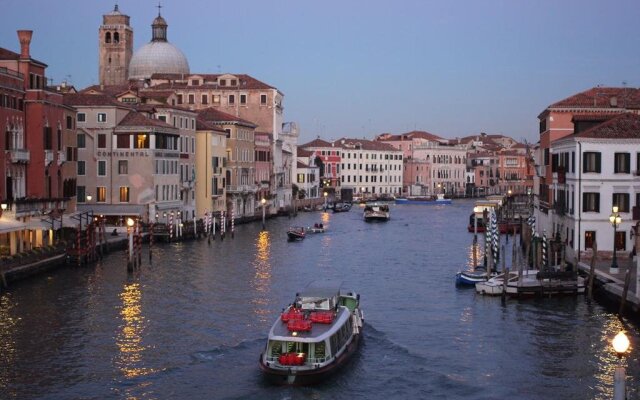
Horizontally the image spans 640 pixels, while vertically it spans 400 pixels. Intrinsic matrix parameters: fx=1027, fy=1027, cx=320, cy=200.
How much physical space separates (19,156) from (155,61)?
48.4 meters

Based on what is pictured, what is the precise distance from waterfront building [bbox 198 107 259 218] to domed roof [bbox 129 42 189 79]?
1781 cm

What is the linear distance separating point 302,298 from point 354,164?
89137mm

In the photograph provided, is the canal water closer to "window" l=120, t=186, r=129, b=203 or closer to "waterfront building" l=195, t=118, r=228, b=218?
"window" l=120, t=186, r=129, b=203

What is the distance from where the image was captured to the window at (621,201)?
2972cm

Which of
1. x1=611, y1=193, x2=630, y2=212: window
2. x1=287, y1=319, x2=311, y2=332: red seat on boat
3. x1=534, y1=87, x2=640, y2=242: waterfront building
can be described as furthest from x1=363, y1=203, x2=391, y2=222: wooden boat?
x1=287, y1=319, x2=311, y2=332: red seat on boat

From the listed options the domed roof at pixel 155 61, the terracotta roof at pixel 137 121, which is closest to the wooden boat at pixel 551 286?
the terracotta roof at pixel 137 121

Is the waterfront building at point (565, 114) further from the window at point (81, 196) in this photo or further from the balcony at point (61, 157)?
the window at point (81, 196)

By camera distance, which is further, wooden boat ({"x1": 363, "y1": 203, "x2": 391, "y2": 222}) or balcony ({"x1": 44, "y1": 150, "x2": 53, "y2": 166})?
wooden boat ({"x1": 363, "y1": 203, "x2": 391, "y2": 222})

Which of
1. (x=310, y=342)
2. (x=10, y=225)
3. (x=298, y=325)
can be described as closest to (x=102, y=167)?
(x=10, y=225)

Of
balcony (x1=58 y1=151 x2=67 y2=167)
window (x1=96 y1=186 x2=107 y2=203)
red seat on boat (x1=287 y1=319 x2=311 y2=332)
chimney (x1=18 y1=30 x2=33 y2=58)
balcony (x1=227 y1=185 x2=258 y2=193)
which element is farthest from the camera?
balcony (x1=227 y1=185 x2=258 y2=193)

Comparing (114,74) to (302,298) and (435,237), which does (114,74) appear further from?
(302,298)

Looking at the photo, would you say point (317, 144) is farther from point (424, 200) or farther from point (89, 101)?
point (89, 101)

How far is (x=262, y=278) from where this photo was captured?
3186cm

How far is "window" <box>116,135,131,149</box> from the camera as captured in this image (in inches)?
1791
